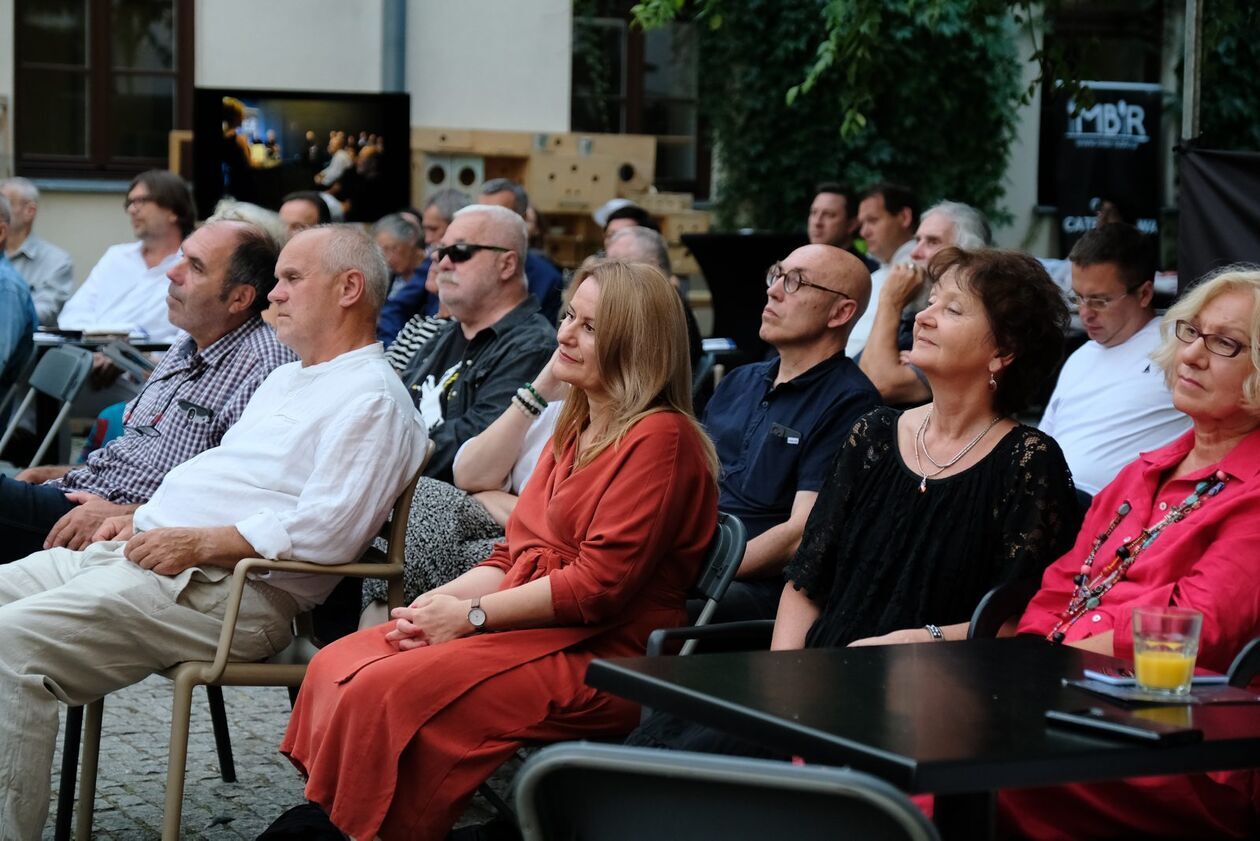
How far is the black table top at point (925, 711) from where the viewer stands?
2.06 m

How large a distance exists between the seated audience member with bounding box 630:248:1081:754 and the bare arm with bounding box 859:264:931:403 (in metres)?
1.65

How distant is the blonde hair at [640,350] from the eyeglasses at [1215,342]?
102 centimetres

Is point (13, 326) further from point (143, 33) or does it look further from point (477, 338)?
point (143, 33)

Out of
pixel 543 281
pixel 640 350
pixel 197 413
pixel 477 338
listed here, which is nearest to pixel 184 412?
pixel 197 413

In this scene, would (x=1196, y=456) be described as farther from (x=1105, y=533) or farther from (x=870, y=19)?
(x=870, y=19)

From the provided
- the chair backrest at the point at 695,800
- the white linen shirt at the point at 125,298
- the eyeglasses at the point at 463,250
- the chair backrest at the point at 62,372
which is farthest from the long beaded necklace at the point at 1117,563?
the white linen shirt at the point at 125,298

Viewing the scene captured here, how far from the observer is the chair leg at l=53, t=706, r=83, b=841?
4109 mm

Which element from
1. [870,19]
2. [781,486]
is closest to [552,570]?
[781,486]

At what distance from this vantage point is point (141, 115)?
13383mm

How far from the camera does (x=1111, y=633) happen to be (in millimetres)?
3070

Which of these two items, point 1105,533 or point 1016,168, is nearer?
point 1105,533

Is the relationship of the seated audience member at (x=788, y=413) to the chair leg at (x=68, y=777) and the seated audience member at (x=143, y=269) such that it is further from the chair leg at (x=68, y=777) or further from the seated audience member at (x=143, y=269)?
the seated audience member at (x=143, y=269)

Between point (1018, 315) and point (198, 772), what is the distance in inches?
105

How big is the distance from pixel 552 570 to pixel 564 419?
0.39 metres
